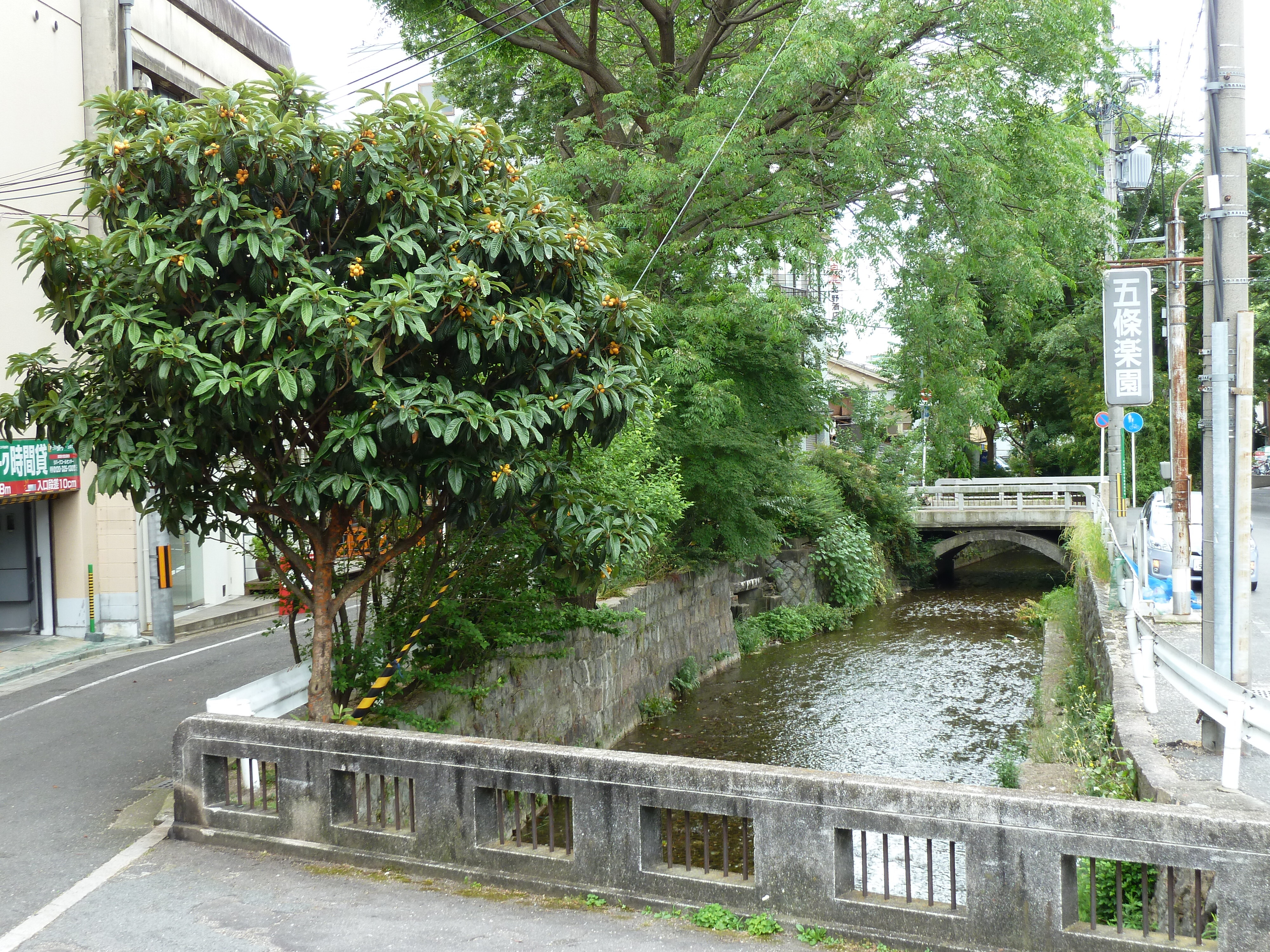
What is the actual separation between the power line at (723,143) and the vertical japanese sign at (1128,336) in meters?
5.25

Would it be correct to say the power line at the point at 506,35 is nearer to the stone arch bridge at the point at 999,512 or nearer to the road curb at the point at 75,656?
the road curb at the point at 75,656

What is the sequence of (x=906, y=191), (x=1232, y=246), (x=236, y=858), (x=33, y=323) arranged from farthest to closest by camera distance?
(x=33, y=323) < (x=906, y=191) < (x=1232, y=246) < (x=236, y=858)

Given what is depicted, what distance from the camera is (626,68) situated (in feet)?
63.9

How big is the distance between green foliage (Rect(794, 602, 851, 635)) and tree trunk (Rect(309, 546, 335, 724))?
1837cm

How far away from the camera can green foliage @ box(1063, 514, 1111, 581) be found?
58.6 feet

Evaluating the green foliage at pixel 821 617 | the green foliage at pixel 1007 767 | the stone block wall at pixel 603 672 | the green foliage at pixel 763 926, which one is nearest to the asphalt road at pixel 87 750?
the stone block wall at pixel 603 672

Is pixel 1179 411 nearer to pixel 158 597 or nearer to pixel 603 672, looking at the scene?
pixel 603 672

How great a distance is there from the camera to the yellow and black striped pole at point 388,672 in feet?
28.2

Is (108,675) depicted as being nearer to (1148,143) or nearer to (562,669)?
(562,669)

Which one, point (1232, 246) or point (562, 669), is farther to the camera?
point (562, 669)

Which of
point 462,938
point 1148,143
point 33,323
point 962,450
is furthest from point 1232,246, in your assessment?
point 962,450

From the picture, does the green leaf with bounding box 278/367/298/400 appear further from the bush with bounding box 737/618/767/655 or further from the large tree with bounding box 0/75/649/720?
the bush with bounding box 737/618/767/655

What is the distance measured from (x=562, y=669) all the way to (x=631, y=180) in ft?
22.6

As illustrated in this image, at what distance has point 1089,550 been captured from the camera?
19547 mm
